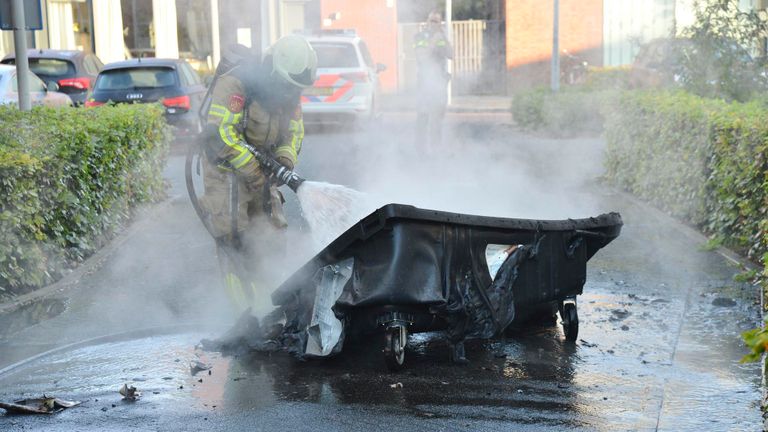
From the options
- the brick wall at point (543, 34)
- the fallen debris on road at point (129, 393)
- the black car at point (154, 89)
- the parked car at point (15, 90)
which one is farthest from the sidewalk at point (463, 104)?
the fallen debris on road at point (129, 393)

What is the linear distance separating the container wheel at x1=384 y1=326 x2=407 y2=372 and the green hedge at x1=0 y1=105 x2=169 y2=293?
9.39 feet

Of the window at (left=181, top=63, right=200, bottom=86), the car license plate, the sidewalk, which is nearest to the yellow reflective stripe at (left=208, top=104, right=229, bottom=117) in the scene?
the window at (left=181, top=63, right=200, bottom=86)

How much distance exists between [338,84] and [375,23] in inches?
339

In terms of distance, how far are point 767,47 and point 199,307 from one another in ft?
26.8

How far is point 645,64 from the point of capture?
20.7 metres

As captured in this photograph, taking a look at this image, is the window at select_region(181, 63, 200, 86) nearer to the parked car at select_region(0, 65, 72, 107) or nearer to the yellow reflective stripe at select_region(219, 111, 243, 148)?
the parked car at select_region(0, 65, 72, 107)

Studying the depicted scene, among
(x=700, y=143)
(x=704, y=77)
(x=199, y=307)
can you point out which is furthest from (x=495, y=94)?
(x=199, y=307)

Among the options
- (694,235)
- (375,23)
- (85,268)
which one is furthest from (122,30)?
(694,235)

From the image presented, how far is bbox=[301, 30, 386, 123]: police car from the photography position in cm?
1917

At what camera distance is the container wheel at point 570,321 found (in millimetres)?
6027

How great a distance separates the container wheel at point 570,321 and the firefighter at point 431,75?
9553mm

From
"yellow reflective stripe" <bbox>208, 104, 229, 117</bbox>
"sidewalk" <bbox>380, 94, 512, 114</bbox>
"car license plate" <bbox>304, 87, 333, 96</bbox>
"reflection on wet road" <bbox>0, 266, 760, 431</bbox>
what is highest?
"yellow reflective stripe" <bbox>208, 104, 229, 117</bbox>

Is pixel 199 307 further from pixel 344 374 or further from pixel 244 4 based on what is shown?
pixel 244 4

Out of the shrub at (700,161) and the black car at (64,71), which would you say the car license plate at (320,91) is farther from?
the shrub at (700,161)
